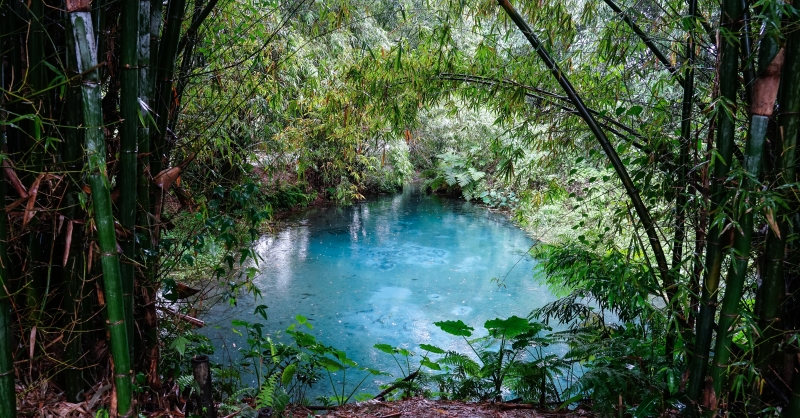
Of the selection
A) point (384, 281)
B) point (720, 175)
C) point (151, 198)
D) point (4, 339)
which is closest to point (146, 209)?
point (151, 198)

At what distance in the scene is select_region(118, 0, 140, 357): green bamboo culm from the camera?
1125 millimetres

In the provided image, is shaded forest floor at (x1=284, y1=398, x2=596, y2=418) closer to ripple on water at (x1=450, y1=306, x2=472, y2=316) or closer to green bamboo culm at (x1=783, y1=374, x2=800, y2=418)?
green bamboo culm at (x1=783, y1=374, x2=800, y2=418)

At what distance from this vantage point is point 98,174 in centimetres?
107

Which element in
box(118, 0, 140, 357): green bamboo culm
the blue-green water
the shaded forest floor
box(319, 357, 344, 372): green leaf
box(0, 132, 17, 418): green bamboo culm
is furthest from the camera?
the blue-green water

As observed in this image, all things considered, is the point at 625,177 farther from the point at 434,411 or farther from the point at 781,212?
the point at 434,411

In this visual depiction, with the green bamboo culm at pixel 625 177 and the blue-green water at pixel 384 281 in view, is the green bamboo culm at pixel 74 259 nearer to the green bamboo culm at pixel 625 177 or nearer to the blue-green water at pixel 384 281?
the green bamboo culm at pixel 625 177

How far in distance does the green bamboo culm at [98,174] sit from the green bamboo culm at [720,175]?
4.42 feet

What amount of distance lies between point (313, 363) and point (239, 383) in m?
0.71

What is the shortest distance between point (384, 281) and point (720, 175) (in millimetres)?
4837

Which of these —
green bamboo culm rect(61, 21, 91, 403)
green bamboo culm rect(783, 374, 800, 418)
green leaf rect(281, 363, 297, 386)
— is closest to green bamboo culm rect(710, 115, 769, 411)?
green bamboo culm rect(783, 374, 800, 418)

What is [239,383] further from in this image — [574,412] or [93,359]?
[574,412]

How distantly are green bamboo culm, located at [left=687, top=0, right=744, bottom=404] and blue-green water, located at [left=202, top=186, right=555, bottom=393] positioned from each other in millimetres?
2479

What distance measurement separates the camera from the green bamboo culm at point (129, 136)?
112 centimetres

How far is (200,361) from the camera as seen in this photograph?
1.46 metres
